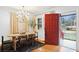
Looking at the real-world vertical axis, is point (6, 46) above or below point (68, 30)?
below

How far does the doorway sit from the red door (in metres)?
0.09

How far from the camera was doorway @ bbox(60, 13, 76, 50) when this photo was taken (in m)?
1.85

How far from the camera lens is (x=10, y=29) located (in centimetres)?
182

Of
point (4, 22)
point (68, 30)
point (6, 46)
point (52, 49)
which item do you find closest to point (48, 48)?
point (52, 49)

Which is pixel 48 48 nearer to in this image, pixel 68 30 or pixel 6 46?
pixel 68 30

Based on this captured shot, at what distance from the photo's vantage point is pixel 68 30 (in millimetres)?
1878

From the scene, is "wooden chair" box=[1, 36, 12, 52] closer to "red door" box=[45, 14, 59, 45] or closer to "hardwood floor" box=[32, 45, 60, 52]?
"hardwood floor" box=[32, 45, 60, 52]

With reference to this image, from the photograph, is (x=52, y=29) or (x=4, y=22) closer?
(x=4, y=22)

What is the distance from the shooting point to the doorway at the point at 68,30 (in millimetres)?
1849

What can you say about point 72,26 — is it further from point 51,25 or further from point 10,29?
point 10,29

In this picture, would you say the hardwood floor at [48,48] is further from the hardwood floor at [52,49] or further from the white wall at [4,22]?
the white wall at [4,22]

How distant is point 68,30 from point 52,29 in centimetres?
29

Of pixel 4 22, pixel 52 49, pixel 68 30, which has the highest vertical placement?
pixel 4 22

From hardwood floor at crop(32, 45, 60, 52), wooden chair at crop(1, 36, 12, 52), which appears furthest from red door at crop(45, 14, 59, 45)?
wooden chair at crop(1, 36, 12, 52)
